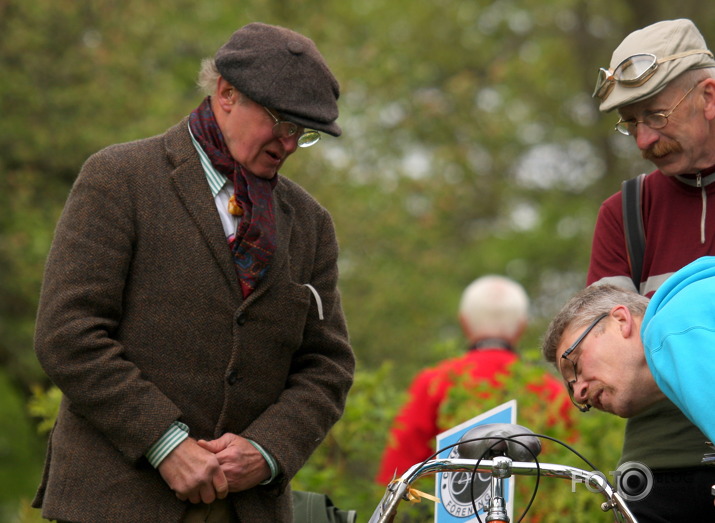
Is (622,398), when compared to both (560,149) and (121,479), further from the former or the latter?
(560,149)

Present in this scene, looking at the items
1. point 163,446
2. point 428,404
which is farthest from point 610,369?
point 428,404

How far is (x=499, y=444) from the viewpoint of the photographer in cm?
311

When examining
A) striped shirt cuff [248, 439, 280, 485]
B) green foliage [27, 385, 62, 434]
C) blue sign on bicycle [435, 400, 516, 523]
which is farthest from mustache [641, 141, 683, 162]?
green foliage [27, 385, 62, 434]

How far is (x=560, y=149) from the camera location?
2041 cm

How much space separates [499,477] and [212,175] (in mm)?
1430

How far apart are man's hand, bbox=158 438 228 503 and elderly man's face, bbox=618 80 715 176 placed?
1.64 m

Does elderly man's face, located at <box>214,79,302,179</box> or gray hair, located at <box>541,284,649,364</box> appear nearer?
gray hair, located at <box>541,284,649,364</box>

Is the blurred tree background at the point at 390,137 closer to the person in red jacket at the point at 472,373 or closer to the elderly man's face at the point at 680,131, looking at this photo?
the person in red jacket at the point at 472,373

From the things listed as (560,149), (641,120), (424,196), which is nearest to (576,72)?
(560,149)

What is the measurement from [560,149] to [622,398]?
1742 centimetres

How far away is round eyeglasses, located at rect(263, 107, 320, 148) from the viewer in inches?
148

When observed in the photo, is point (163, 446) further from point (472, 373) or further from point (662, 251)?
point (472, 373)

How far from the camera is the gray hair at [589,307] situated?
3.39 metres

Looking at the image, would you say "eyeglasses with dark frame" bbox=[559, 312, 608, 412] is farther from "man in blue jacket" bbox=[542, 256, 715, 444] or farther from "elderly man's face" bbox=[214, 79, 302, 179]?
"elderly man's face" bbox=[214, 79, 302, 179]
